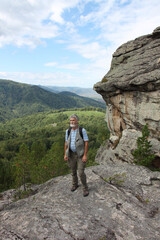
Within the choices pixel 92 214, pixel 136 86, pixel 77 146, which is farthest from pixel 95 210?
pixel 136 86

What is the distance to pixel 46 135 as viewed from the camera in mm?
177250

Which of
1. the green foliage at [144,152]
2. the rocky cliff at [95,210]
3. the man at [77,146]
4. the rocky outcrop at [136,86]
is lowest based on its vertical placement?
the green foliage at [144,152]

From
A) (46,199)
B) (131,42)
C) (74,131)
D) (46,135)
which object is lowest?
(46,135)

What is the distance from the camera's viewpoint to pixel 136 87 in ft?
88.4

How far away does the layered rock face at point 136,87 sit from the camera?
2514 centimetres

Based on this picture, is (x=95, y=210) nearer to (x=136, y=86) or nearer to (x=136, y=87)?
(x=136, y=86)

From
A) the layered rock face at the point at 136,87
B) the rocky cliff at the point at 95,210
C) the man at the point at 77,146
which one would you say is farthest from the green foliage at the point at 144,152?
the man at the point at 77,146

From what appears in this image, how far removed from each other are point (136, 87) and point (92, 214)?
23941 millimetres

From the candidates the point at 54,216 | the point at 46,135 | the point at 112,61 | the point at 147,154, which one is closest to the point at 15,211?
the point at 54,216

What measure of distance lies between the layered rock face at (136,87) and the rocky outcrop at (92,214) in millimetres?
17068

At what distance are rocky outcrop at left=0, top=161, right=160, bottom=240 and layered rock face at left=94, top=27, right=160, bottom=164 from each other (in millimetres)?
17068

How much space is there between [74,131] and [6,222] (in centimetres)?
590

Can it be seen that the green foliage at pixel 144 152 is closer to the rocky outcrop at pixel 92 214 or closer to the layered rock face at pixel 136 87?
the layered rock face at pixel 136 87

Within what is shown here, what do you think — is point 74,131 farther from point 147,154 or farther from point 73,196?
point 147,154
